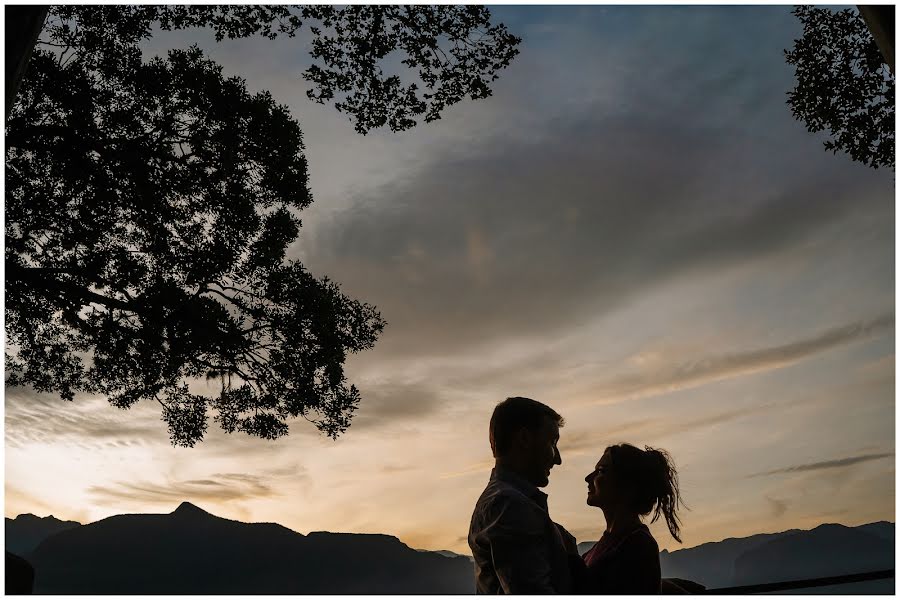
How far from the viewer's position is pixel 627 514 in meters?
3.78

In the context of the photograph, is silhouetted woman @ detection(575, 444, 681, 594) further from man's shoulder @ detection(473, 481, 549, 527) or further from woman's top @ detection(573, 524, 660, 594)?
man's shoulder @ detection(473, 481, 549, 527)

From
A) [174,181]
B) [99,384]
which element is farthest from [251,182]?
[99,384]

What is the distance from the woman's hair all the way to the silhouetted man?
49 centimetres

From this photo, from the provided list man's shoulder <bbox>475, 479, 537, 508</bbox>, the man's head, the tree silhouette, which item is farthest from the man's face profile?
the tree silhouette

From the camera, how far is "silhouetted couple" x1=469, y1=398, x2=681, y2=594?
3066 mm

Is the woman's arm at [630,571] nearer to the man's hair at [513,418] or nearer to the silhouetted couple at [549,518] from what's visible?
the silhouetted couple at [549,518]

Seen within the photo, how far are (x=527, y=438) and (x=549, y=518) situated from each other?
47 centimetres

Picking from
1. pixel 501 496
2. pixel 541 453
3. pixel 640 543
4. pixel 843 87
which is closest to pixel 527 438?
pixel 541 453

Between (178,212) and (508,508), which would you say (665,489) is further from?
(178,212)

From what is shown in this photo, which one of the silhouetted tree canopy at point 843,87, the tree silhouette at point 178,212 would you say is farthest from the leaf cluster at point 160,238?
the silhouetted tree canopy at point 843,87

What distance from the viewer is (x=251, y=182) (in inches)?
513

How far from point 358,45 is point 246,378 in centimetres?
673

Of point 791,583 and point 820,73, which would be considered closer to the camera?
point 791,583

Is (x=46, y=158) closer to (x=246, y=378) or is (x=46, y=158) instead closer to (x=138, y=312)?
(x=138, y=312)
